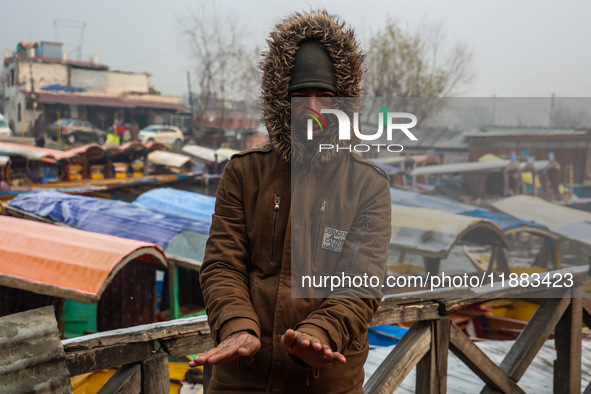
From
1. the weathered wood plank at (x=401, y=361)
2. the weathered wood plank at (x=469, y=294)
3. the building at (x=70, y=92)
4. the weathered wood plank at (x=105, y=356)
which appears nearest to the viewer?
the weathered wood plank at (x=105, y=356)

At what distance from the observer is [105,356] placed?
1771 millimetres

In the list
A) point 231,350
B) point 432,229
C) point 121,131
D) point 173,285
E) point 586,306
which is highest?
point 231,350

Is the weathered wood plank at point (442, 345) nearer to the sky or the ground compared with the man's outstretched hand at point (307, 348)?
nearer to the ground

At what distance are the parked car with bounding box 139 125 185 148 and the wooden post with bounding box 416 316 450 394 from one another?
2899cm

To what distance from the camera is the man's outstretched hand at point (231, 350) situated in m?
1.24

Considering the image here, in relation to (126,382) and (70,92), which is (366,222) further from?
(70,92)

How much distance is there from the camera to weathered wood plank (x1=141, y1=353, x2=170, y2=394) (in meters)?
1.90

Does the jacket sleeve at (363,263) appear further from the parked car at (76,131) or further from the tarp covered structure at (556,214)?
the parked car at (76,131)

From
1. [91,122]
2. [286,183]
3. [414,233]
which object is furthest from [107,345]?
[91,122]

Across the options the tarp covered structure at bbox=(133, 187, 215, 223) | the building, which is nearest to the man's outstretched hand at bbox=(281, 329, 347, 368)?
the tarp covered structure at bbox=(133, 187, 215, 223)

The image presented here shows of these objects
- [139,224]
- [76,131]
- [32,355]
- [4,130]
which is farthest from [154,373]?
[76,131]

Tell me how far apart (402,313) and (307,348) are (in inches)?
52.2

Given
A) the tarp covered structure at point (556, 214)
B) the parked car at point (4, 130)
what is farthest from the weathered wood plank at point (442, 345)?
the parked car at point (4, 130)

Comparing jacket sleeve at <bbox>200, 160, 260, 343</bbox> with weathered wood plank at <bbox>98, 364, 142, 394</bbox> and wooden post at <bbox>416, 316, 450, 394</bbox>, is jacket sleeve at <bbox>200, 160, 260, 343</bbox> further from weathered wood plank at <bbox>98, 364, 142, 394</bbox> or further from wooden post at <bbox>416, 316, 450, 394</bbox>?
wooden post at <bbox>416, 316, 450, 394</bbox>
